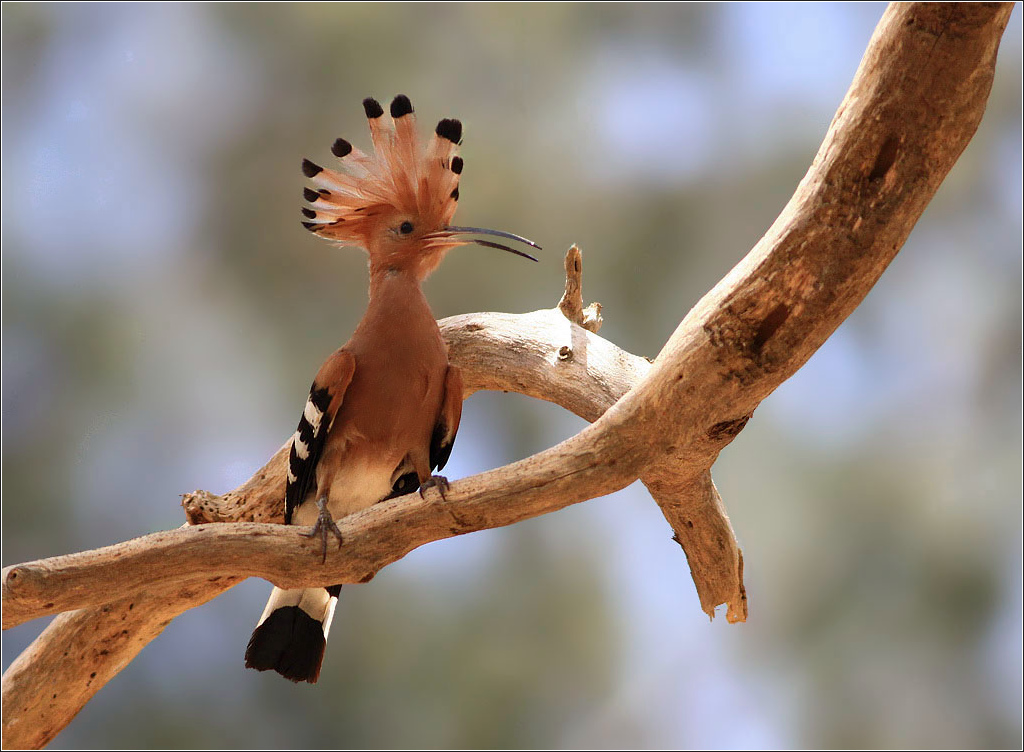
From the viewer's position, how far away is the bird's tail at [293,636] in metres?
1.92

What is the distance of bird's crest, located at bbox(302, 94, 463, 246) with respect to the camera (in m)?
1.88

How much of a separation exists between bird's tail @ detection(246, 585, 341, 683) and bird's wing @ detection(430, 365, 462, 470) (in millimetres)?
348

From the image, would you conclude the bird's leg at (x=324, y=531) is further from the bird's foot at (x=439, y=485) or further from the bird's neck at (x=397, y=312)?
the bird's neck at (x=397, y=312)

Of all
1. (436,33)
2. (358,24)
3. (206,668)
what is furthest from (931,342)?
(206,668)

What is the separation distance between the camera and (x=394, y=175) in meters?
1.90

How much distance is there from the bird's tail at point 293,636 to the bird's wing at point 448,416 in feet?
1.14

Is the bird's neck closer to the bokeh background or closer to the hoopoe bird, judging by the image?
the hoopoe bird

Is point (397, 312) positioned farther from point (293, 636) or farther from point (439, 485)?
point (293, 636)

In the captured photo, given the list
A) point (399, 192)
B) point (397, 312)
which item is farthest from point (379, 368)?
point (399, 192)

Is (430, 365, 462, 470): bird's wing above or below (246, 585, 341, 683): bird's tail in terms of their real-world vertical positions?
above

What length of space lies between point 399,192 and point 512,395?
1.64 meters

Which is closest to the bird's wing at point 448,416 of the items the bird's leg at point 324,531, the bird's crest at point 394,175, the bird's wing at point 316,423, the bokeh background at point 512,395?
the bird's wing at point 316,423

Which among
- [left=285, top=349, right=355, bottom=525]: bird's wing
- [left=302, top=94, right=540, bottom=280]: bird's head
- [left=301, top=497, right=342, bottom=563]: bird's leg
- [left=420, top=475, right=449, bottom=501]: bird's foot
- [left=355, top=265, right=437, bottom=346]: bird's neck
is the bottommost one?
[left=301, top=497, right=342, bottom=563]: bird's leg

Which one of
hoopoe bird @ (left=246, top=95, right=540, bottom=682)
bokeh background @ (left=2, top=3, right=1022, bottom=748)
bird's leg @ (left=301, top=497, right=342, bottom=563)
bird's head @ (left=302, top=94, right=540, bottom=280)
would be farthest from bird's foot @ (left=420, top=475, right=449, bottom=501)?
bokeh background @ (left=2, top=3, right=1022, bottom=748)
